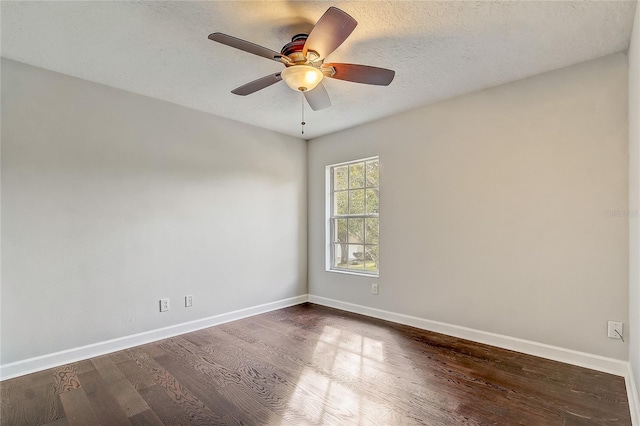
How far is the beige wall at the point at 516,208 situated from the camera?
2.53 metres

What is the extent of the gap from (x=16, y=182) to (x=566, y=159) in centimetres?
451

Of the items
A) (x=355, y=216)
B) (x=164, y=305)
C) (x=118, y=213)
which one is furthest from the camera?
(x=355, y=216)

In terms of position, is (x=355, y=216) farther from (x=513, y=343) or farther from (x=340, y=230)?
(x=513, y=343)

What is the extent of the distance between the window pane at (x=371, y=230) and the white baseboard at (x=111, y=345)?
5.36 feet

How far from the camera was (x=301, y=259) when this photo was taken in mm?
4840

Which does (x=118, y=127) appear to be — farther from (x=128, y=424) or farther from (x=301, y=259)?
(x=301, y=259)

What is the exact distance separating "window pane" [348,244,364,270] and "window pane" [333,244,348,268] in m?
0.09

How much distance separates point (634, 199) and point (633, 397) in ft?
4.22

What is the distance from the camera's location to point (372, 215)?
165 inches

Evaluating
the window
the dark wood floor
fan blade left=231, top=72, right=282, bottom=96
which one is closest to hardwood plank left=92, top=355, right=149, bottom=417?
the dark wood floor

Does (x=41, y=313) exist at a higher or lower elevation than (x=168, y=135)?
lower

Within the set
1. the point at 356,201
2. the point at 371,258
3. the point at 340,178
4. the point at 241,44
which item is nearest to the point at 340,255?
the point at 371,258

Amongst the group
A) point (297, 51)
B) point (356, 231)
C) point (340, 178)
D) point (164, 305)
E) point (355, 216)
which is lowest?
point (164, 305)

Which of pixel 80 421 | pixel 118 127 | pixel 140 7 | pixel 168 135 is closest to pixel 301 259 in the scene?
pixel 168 135
